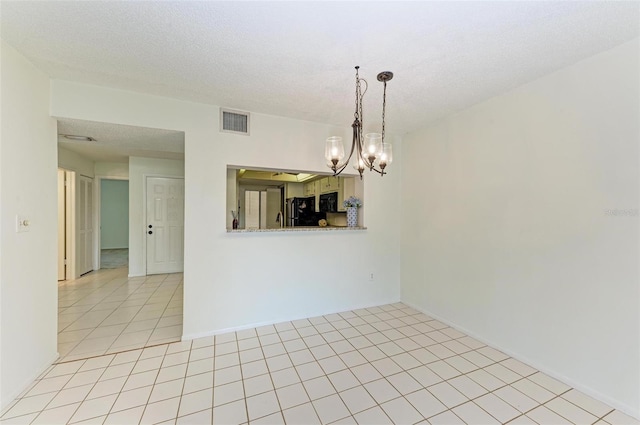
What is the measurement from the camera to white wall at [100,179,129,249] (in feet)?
27.5

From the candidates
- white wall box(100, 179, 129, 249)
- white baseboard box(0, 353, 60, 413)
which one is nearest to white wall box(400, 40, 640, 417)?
white baseboard box(0, 353, 60, 413)

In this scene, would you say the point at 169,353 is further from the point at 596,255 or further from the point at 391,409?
the point at 596,255

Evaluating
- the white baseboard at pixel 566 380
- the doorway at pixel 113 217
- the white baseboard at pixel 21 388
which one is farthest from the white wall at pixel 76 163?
the white baseboard at pixel 566 380

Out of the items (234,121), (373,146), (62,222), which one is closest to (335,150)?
(373,146)

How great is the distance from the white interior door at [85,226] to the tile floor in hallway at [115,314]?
1.22 feet

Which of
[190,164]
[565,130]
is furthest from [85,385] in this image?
[565,130]

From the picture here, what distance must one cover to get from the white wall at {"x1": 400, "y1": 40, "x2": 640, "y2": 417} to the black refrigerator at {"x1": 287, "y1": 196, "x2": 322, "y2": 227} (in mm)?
2590

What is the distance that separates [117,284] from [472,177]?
5.68 metres

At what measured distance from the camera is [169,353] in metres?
2.41

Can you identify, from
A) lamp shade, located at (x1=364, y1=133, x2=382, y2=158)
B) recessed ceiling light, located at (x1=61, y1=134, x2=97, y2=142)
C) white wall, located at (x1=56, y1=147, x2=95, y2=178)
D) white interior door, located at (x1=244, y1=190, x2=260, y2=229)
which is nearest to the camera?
lamp shade, located at (x1=364, y1=133, x2=382, y2=158)

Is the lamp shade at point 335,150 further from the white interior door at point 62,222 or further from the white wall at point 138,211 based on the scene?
the white interior door at point 62,222

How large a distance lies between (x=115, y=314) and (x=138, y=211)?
8.23 feet

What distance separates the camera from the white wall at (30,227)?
68.6 inches

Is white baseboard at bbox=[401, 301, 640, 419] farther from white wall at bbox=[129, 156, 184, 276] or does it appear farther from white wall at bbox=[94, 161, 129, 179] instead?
white wall at bbox=[94, 161, 129, 179]
